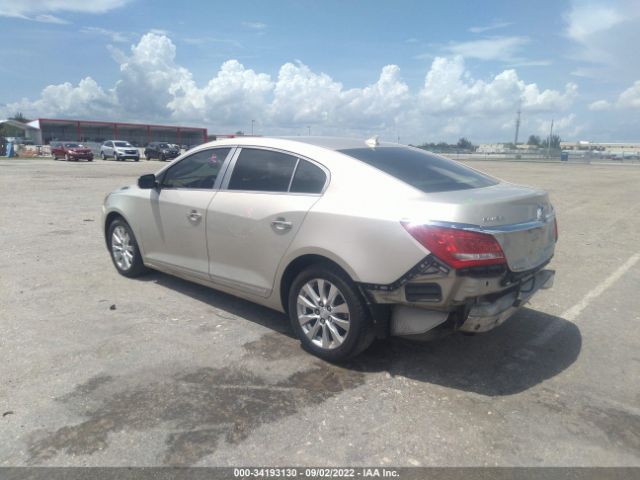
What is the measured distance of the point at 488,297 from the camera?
3479 millimetres

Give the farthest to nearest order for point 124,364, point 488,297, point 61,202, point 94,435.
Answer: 1. point 61,202
2. point 124,364
3. point 488,297
4. point 94,435

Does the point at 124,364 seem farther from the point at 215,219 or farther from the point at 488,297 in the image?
the point at 488,297

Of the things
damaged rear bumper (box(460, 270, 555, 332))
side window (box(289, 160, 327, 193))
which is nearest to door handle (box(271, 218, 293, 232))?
side window (box(289, 160, 327, 193))

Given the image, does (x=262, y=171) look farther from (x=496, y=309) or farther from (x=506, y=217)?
(x=496, y=309)

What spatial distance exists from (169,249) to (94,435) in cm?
255

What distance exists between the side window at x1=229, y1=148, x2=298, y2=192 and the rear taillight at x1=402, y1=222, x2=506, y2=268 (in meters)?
1.38

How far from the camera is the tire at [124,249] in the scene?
5910 mm

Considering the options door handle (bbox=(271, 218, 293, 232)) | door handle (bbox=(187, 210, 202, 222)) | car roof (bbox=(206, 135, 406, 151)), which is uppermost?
car roof (bbox=(206, 135, 406, 151))

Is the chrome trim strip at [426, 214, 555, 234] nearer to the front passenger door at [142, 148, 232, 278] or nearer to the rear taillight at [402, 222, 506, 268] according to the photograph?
the rear taillight at [402, 222, 506, 268]

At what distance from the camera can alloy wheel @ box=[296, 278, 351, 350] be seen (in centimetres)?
373

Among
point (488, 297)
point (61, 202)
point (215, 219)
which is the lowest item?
Result: point (61, 202)

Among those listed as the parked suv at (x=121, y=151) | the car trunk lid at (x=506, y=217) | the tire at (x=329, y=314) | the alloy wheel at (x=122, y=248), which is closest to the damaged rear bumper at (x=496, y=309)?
the car trunk lid at (x=506, y=217)

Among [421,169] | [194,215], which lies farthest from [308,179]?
[194,215]

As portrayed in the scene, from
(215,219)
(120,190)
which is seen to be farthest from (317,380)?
(120,190)
